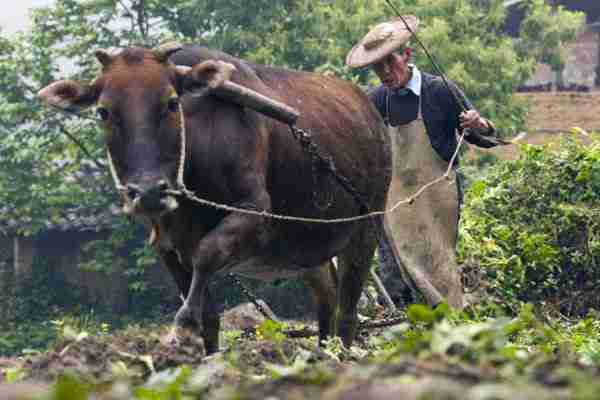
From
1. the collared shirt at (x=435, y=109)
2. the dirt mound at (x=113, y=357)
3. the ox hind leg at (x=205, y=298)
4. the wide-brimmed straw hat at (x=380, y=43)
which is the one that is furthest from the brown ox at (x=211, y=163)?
the collared shirt at (x=435, y=109)

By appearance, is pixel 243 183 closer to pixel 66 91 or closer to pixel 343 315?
pixel 66 91

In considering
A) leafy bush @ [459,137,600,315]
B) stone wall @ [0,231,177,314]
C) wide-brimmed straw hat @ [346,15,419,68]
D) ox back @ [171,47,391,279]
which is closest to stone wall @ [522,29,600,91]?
stone wall @ [0,231,177,314]

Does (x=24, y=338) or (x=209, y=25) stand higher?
(x=209, y=25)

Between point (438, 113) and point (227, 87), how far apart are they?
226 cm

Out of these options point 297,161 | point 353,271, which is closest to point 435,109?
point 353,271

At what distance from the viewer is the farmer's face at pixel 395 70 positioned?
8195 mm

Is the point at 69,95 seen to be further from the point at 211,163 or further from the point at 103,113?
the point at 211,163

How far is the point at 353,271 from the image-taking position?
8.21 metres

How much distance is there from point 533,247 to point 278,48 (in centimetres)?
1313

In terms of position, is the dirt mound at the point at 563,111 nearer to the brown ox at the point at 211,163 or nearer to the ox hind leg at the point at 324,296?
the ox hind leg at the point at 324,296

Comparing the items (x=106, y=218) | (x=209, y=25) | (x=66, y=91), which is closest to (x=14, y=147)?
(x=106, y=218)

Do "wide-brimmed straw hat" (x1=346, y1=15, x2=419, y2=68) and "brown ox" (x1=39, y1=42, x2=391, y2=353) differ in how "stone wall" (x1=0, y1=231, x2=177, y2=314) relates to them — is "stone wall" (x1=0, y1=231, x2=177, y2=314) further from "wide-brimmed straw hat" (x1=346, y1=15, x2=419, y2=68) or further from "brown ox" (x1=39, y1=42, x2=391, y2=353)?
"brown ox" (x1=39, y1=42, x2=391, y2=353)

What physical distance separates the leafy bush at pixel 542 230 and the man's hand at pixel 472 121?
1541 mm

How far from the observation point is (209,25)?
23.3 m
